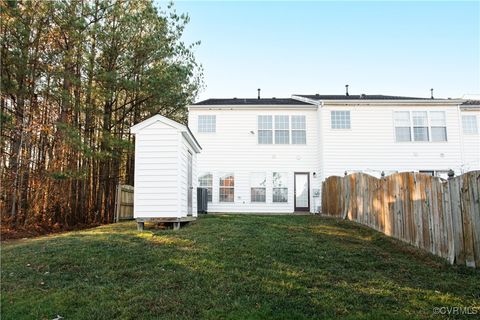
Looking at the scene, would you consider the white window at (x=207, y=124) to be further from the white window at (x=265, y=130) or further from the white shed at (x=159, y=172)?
the white shed at (x=159, y=172)

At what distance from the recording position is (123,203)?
13.2 metres

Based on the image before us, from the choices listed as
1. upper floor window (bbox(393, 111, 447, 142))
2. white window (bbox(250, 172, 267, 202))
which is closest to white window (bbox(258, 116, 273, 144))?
white window (bbox(250, 172, 267, 202))

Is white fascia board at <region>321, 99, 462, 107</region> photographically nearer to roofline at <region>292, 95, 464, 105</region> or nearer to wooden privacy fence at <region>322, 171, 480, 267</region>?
roofline at <region>292, 95, 464, 105</region>

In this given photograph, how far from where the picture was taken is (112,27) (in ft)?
44.0

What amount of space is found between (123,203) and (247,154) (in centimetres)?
601

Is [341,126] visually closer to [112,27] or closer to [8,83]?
[112,27]

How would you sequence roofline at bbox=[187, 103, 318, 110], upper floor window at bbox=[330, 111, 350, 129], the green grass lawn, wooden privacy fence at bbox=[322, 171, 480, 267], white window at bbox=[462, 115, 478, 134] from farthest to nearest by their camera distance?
white window at bbox=[462, 115, 478, 134]
roofline at bbox=[187, 103, 318, 110]
upper floor window at bbox=[330, 111, 350, 129]
wooden privacy fence at bbox=[322, 171, 480, 267]
the green grass lawn

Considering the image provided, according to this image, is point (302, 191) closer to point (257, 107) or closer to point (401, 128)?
point (257, 107)

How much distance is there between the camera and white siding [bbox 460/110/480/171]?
16.1m

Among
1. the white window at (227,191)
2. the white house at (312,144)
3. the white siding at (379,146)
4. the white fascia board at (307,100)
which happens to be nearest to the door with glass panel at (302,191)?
the white house at (312,144)

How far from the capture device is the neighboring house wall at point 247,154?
1608cm

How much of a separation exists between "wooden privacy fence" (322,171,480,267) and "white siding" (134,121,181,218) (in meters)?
4.86

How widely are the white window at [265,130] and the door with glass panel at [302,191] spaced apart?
210 cm

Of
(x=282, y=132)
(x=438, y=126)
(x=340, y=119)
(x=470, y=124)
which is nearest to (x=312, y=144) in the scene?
(x=282, y=132)
